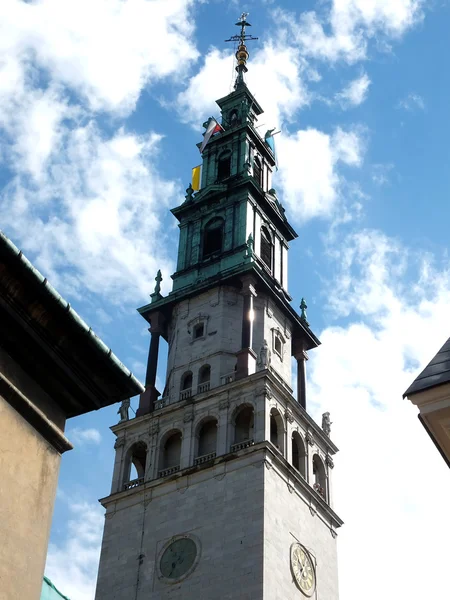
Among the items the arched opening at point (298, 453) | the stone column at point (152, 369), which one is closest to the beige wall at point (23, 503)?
the arched opening at point (298, 453)

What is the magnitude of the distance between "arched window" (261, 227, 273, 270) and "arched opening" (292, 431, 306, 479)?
15043 millimetres

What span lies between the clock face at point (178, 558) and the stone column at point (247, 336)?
10.6m

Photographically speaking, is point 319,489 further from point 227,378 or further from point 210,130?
point 210,130

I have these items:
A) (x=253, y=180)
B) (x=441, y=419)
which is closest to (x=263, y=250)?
(x=253, y=180)

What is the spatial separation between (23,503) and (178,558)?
3916cm

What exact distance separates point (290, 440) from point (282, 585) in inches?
382

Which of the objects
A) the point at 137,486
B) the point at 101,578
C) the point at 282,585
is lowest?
the point at 282,585

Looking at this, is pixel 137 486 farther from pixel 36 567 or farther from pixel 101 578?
pixel 36 567

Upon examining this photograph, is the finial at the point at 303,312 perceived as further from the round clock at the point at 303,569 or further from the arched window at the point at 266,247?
the round clock at the point at 303,569

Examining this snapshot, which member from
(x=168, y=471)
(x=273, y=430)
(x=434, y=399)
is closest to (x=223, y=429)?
(x=273, y=430)

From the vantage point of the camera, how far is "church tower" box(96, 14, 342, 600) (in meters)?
51.2

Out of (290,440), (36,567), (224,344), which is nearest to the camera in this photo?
(36,567)

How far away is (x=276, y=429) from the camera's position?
57812mm

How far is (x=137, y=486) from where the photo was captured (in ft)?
186
